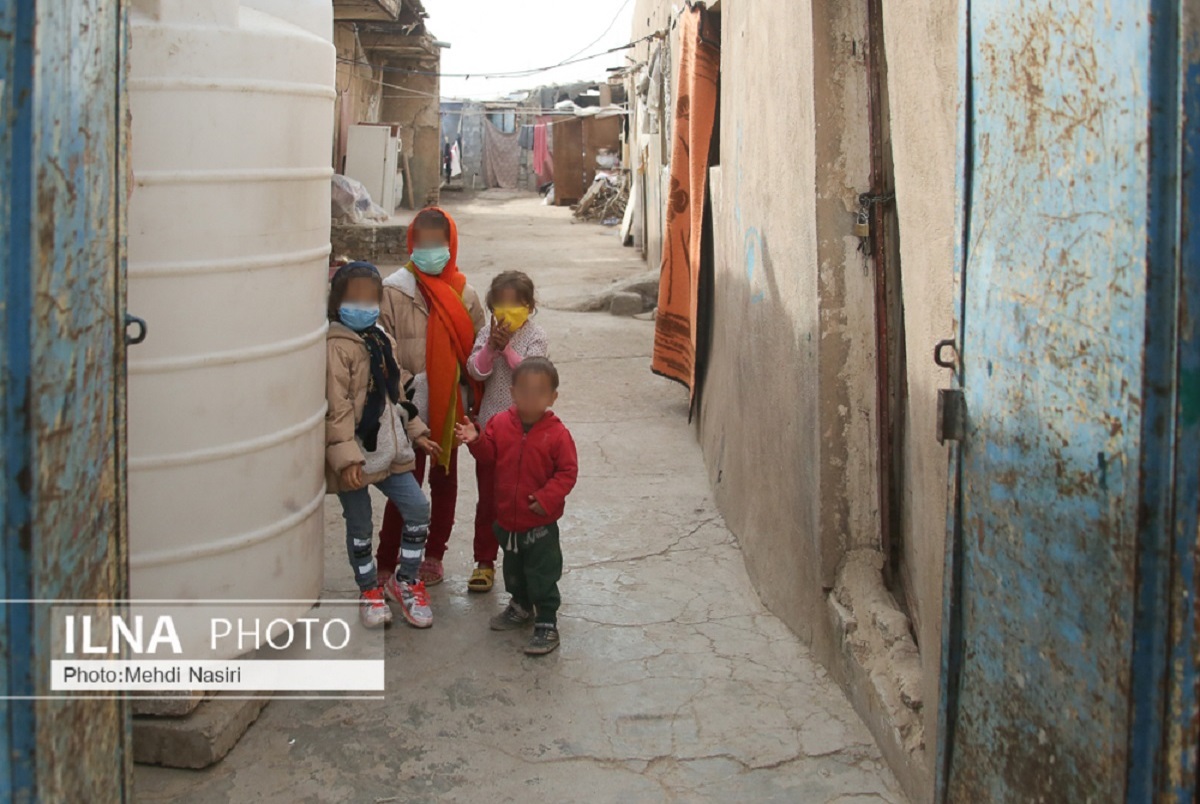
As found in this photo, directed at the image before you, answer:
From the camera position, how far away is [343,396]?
387 cm

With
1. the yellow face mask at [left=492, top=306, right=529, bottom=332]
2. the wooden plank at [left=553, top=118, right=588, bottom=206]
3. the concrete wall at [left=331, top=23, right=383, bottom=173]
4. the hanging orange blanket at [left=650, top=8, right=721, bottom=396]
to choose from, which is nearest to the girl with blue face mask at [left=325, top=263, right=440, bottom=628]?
the yellow face mask at [left=492, top=306, right=529, bottom=332]

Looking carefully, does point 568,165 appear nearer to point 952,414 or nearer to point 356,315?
point 356,315

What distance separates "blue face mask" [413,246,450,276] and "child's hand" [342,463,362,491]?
2.61 ft

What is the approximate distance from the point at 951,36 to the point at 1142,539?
1.30 meters

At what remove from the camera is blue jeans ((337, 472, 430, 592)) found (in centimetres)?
406

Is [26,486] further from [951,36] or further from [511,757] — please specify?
[951,36]

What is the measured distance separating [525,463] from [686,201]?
3.74 metres

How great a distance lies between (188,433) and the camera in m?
3.28

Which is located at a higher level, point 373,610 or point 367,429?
point 367,429

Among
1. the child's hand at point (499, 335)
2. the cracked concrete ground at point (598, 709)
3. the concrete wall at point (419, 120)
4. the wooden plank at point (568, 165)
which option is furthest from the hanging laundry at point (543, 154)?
the child's hand at point (499, 335)

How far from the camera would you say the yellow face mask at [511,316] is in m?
4.27

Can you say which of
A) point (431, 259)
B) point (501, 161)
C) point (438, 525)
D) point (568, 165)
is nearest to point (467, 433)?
point (431, 259)

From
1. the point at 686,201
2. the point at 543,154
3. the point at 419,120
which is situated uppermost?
the point at 543,154

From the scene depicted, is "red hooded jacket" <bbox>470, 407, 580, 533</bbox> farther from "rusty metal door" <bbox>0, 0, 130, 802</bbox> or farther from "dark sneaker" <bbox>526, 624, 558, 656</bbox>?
"rusty metal door" <bbox>0, 0, 130, 802</bbox>
